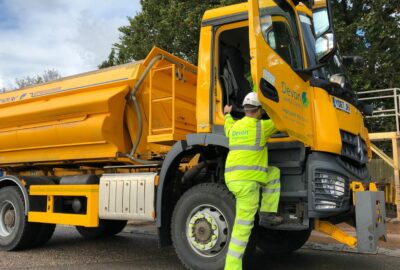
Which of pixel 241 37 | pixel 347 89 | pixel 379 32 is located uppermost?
pixel 379 32

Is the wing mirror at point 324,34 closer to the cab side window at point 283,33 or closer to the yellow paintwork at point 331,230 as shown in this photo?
the cab side window at point 283,33

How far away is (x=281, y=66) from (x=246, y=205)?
4.69 ft

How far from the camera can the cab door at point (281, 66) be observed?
4395mm

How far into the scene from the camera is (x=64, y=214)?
6855 millimetres

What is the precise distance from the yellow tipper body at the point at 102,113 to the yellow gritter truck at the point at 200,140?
19 millimetres

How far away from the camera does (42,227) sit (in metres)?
7.70

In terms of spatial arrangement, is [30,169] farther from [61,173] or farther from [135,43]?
[135,43]

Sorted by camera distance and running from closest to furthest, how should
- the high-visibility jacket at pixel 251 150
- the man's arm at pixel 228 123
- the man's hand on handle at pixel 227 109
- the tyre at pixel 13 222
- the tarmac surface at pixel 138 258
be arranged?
the high-visibility jacket at pixel 251 150
the man's arm at pixel 228 123
the man's hand on handle at pixel 227 109
the tarmac surface at pixel 138 258
the tyre at pixel 13 222

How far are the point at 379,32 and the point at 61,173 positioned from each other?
34.6 feet

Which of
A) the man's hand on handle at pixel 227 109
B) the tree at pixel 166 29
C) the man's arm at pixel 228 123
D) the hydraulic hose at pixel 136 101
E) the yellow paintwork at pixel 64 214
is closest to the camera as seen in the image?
the man's arm at pixel 228 123

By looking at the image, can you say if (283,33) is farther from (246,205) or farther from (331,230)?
(331,230)


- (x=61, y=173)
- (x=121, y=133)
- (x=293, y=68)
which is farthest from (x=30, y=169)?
(x=293, y=68)

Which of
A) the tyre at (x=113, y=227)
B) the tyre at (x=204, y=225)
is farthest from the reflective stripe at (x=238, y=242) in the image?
the tyre at (x=113, y=227)

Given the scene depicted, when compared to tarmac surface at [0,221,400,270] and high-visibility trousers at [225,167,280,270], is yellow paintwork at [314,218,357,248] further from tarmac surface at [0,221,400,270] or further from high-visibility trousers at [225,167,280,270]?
tarmac surface at [0,221,400,270]
